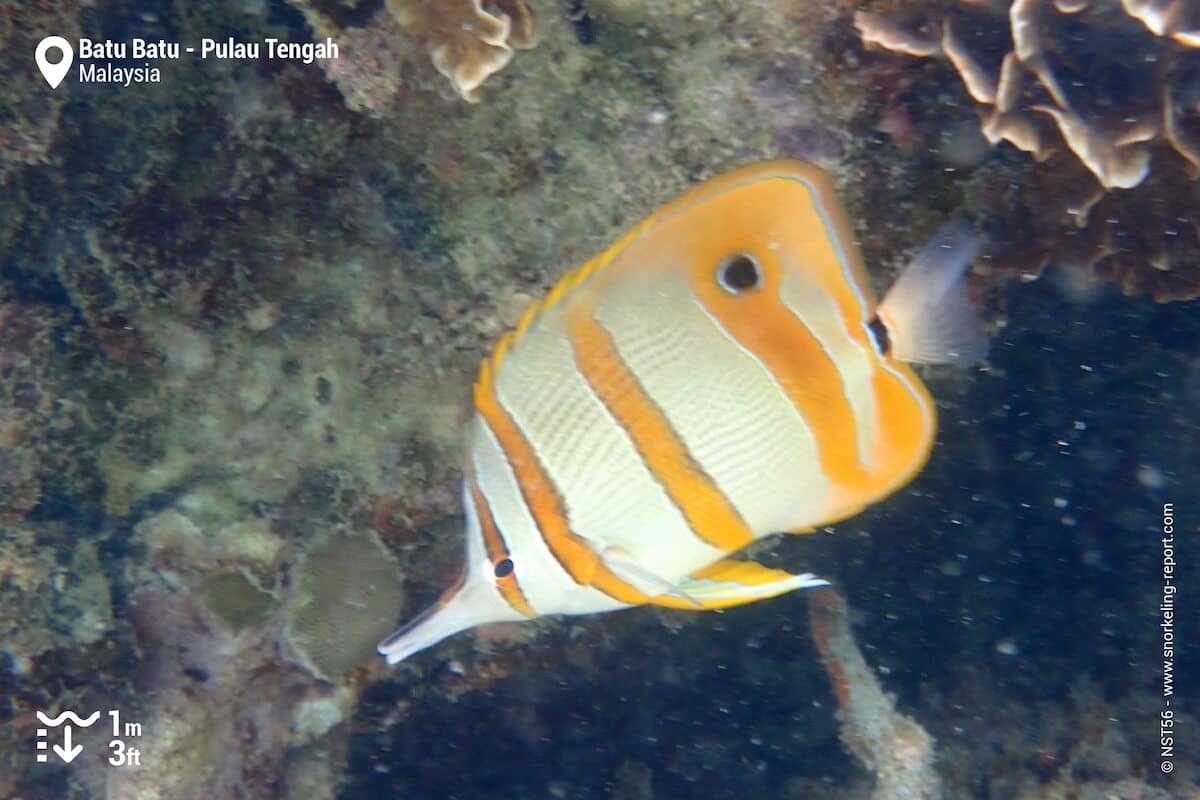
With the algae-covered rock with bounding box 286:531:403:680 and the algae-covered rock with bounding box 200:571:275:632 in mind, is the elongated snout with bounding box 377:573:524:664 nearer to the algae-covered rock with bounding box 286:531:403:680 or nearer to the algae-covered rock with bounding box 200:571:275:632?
the algae-covered rock with bounding box 286:531:403:680

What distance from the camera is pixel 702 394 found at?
5.92 ft

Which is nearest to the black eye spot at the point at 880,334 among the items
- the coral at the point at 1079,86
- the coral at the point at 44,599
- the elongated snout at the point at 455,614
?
the coral at the point at 1079,86

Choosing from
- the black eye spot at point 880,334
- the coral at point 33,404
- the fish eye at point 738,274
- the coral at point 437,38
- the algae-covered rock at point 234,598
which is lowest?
the algae-covered rock at point 234,598

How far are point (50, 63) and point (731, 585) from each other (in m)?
2.63

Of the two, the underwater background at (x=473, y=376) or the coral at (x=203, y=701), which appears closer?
the underwater background at (x=473, y=376)

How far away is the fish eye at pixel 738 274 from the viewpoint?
1769mm

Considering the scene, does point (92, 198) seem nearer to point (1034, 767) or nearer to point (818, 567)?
point (818, 567)

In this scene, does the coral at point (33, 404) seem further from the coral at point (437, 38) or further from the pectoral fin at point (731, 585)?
the pectoral fin at point (731, 585)

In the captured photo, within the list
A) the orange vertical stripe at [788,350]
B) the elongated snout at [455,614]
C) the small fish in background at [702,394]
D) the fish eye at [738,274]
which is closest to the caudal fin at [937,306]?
the small fish in background at [702,394]

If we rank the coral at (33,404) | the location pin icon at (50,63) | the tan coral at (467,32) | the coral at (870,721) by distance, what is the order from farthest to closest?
the coral at (870,721) < the coral at (33,404) < the location pin icon at (50,63) < the tan coral at (467,32)

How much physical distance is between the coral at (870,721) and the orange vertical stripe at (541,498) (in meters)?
1.90

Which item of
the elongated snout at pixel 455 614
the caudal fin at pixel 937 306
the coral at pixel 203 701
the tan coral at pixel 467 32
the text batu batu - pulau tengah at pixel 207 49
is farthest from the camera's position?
the coral at pixel 203 701

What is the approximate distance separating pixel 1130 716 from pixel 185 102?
4.17 meters

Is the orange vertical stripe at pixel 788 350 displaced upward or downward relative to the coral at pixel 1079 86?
downward
